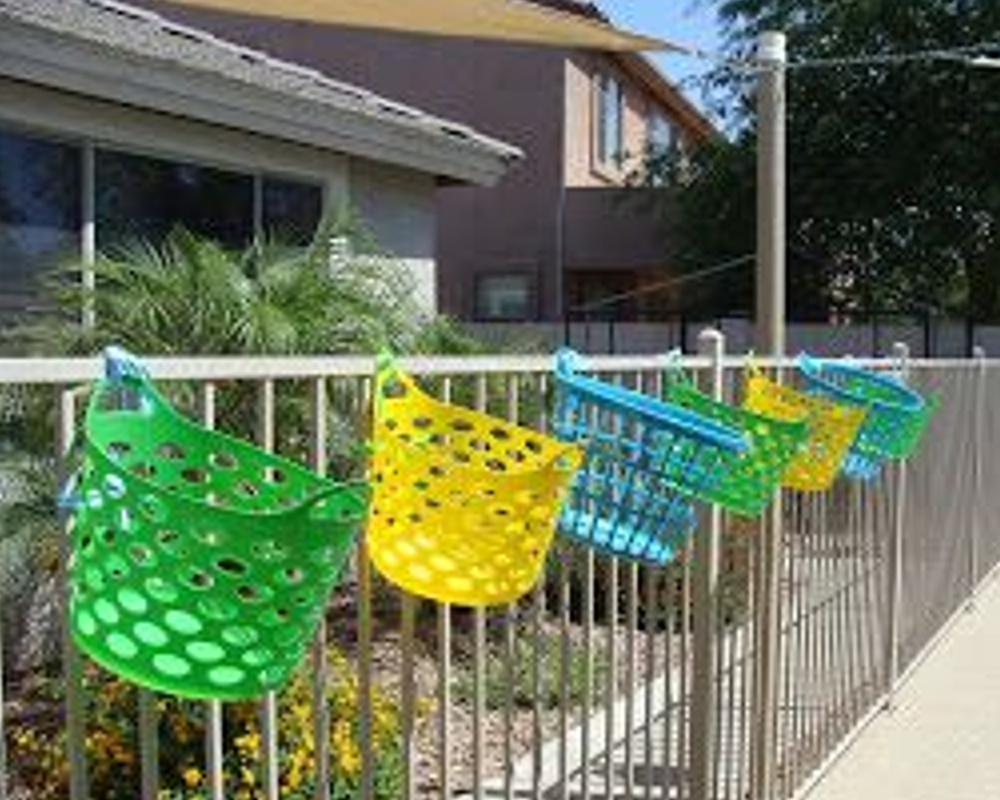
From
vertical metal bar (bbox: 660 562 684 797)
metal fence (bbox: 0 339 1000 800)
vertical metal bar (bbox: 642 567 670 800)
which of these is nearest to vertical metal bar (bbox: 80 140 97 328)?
metal fence (bbox: 0 339 1000 800)

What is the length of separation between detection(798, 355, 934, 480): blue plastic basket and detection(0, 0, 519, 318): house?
3823 millimetres

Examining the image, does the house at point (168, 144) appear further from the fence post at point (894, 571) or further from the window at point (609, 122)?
the window at point (609, 122)

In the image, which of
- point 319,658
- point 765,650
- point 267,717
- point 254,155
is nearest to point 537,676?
point 319,658

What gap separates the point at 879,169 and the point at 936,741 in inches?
771

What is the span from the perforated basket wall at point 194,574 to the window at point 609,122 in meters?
26.0

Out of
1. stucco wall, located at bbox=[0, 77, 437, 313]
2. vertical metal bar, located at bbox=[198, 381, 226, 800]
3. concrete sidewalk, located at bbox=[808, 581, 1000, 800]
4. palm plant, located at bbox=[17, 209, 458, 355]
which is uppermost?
stucco wall, located at bbox=[0, 77, 437, 313]

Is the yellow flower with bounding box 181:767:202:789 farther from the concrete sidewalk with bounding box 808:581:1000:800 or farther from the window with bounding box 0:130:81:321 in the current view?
the window with bounding box 0:130:81:321

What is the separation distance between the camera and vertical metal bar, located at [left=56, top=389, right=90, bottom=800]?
2.21m

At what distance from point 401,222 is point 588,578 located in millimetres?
7699

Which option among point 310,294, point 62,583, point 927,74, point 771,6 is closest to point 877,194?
point 927,74

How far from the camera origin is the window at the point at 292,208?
10.2 meters

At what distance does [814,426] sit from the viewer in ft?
15.4

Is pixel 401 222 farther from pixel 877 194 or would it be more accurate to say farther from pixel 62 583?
pixel 877 194

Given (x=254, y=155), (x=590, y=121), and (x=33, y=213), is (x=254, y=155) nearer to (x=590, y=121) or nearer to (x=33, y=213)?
(x=33, y=213)
